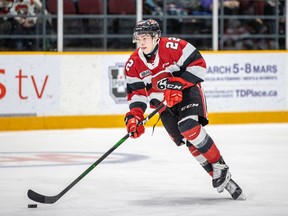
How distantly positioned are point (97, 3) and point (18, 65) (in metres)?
1.51

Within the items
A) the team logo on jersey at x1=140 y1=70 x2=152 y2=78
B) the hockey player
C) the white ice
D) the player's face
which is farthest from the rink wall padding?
the player's face

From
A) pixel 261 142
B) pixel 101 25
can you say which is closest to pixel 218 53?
pixel 101 25

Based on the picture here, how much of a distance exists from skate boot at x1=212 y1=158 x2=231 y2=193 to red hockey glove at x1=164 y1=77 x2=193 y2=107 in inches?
18.4

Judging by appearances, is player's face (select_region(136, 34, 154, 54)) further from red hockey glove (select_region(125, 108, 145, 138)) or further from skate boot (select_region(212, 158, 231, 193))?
skate boot (select_region(212, 158, 231, 193))

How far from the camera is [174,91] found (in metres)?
5.75

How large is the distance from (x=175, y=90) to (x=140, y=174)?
159 centimetres

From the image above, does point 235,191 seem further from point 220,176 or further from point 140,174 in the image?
point 140,174

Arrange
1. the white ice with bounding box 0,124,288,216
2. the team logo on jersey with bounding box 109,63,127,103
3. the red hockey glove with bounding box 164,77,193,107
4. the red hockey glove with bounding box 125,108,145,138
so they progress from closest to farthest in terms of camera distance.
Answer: the white ice with bounding box 0,124,288,216
the red hockey glove with bounding box 164,77,193,107
the red hockey glove with bounding box 125,108,145,138
the team logo on jersey with bounding box 109,63,127,103

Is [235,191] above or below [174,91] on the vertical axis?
below

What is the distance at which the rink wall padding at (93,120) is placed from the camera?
35.0 feet

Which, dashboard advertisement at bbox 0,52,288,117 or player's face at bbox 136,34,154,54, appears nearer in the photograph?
player's face at bbox 136,34,154,54

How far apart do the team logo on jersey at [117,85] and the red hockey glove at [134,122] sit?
17.0 feet

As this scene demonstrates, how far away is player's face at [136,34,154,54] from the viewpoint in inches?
230

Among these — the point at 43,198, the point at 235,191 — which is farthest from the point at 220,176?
the point at 43,198
